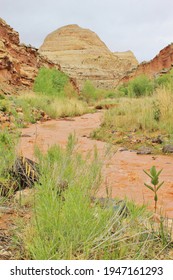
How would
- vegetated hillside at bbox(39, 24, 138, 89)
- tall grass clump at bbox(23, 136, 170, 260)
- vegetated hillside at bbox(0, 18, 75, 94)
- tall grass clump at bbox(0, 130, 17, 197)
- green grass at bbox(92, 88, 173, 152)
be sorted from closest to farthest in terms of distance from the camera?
tall grass clump at bbox(23, 136, 170, 260), tall grass clump at bbox(0, 130, 17, 197), green grass at bbox(92, 88, 173, 152), vegetated hillside at bbox(0, 18, 75, 94), vegetated hillside at bbox(39, 24, 138, 89)

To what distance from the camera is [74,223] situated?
1.51 metres

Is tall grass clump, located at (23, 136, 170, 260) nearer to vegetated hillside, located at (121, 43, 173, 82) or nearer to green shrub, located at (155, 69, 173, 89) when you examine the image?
green shrub, located at (155, 69, 173, 89)

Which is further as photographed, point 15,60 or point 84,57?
point 84,57

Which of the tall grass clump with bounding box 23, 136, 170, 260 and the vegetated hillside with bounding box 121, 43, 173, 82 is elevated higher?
the vegetated hillside with bounding box 121, 43, 173, 82

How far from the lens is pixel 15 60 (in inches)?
978

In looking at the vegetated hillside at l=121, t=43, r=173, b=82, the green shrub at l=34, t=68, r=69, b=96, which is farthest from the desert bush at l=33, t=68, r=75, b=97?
the vegetated hillside at l=121, t=43, r=173, b=82

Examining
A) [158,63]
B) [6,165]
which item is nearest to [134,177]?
[6,165]

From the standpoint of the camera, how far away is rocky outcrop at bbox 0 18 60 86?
22750 mm

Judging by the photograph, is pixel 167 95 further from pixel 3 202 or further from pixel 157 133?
pixel 3 202

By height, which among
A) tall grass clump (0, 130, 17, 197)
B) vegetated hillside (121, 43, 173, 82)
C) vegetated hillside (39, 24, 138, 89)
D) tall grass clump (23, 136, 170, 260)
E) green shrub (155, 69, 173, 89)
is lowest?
tall grass clump (23, 136, 170, 260)

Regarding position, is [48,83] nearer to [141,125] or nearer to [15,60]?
[15,60]

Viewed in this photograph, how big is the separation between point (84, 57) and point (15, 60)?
50.4 metres

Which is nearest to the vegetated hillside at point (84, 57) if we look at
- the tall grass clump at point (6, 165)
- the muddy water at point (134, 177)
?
the muddy water at point (134, 177)

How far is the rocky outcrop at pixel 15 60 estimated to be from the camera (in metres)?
22.8
